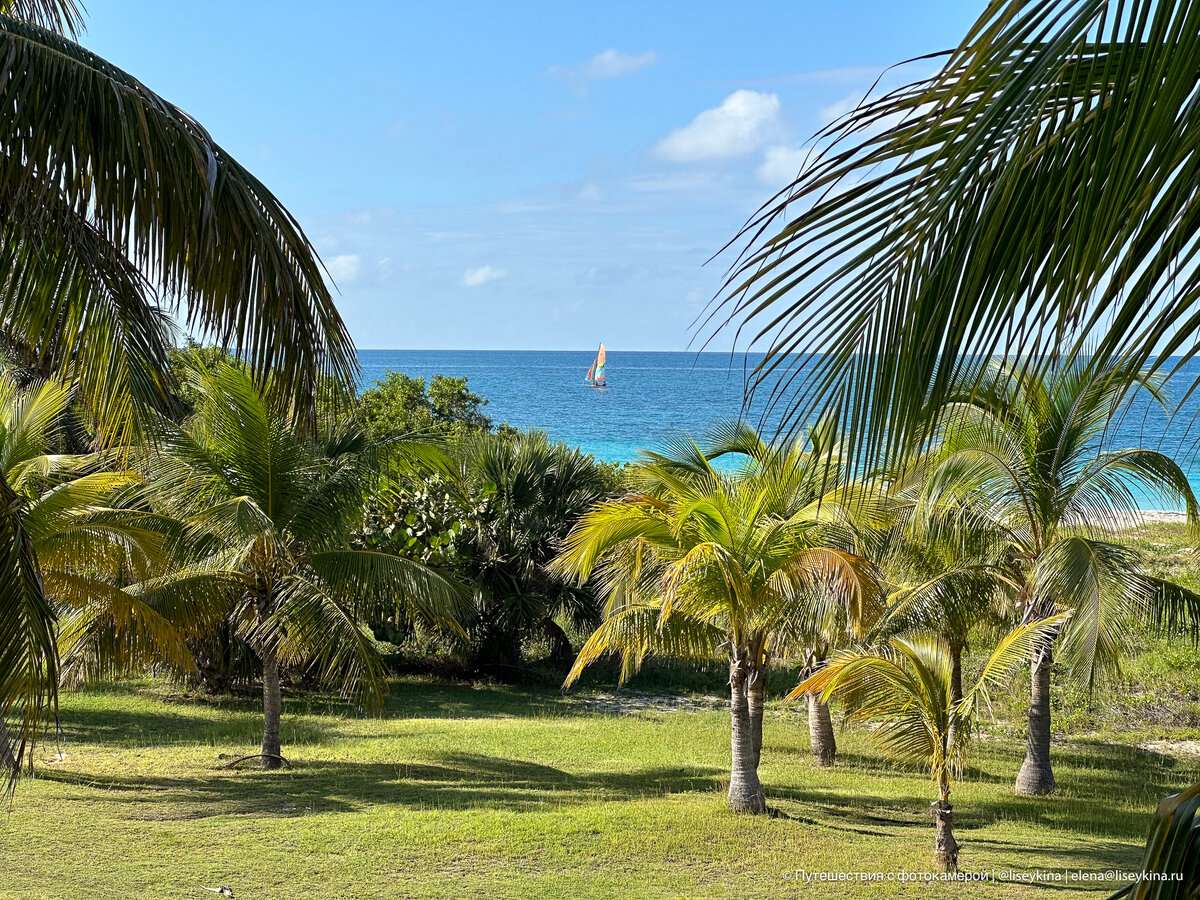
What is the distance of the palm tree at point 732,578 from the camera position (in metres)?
9.61

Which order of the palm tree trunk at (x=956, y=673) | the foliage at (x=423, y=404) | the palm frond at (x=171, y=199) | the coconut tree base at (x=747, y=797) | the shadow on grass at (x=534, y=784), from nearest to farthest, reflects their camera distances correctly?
1. the palm frond at (x=171, y=199)
2. the shadow on grass at (x=534, y=784)
3. the coconut tree base at (x=747, y=797)
4. the palm tree trunk at (x=956, y=673)
5. the foliage at (x=423, y=404)

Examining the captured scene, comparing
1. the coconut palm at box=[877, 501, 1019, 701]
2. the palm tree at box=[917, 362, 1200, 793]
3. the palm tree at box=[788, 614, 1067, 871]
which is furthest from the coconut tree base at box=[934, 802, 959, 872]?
the palm tree at box=[917, 362, 1200, 793]

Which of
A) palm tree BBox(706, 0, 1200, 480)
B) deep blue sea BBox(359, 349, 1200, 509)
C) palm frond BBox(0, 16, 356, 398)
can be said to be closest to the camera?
palm tree BBox(706, 0, 1200, 480)

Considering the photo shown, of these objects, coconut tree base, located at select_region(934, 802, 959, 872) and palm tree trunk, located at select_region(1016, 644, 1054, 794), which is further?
palm tree trunk, located at select_region(1016, 644, 1054, 794)

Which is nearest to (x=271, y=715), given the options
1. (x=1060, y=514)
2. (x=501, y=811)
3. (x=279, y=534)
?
(x=279, y=534)

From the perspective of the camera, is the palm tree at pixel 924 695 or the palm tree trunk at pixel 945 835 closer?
the palm tree at pixel 924 695

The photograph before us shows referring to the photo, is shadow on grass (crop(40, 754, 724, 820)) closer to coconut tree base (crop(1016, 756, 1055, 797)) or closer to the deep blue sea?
coconut tree base (crop(1016, 756, 1055, 797))

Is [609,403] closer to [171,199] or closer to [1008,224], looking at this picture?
[171,199]

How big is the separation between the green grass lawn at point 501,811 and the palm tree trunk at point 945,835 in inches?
6.2

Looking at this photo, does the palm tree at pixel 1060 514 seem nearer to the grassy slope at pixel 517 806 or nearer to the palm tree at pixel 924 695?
the grassy slope at pixel 517 806

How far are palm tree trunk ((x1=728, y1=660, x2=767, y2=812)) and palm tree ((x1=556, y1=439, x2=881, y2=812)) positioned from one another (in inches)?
0.4

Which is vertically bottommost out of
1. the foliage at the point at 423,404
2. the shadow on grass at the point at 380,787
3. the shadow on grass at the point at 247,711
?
the shadow on grass at the point at 380,787

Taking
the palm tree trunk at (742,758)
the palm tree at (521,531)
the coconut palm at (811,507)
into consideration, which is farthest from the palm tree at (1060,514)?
the palm tree at (521,531)

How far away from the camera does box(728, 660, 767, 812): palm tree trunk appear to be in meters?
10.2
